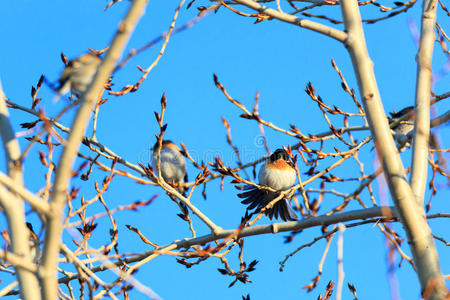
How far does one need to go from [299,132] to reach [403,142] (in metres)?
0.65

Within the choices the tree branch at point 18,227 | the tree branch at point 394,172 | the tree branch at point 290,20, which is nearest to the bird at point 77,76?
the tree branch at point 290,20

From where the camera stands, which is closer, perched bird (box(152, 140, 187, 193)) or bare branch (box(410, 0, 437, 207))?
bare branch (box(410, 0, 437, 207))

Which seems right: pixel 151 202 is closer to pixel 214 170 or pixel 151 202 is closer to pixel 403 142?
pixel 214 170

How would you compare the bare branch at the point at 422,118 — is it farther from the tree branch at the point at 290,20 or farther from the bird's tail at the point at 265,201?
the bird's tail at the point at 265,201

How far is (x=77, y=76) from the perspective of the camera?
358 cm

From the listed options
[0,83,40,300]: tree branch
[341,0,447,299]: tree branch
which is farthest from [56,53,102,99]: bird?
[341,0,447,299]: tree branch

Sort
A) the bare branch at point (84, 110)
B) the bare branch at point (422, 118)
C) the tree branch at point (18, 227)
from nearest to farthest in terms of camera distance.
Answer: the bare branch at point (84, 110) < the tree branch at point (18, 227) < the bare branch at point (422, 118)

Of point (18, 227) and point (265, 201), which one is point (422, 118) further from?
point (265, 201)

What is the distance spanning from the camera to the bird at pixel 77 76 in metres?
3.55

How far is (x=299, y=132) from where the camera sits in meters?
3.34

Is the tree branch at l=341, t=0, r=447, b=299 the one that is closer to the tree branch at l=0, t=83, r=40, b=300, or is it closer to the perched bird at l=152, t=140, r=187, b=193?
the tree branch at l=0, t=83, r=40, b=300

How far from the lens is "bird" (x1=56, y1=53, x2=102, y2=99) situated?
140 inches

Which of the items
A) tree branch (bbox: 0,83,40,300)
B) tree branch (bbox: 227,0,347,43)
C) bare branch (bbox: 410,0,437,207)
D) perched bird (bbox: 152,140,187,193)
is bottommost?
tree branch (bbox: 0,83,40,300)

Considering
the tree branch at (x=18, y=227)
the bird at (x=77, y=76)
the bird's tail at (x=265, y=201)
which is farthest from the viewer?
the bird's tail at (x=265, y=201)
